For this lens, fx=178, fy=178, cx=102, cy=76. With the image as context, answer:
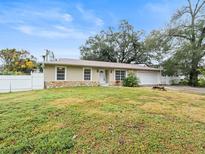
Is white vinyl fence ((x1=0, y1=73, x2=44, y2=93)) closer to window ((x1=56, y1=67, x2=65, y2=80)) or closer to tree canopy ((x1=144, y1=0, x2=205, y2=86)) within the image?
window ((x1=56, y1=67, x2=65, y2=80))

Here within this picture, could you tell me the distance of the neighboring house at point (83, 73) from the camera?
17031 millimetres

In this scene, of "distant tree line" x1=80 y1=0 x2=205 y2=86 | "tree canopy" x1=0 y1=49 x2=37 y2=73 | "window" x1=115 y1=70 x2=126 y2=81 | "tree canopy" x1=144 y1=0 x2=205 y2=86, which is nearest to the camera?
"window" x1=115 y1=70 x2=126 y2=81

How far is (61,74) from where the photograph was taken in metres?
17.6

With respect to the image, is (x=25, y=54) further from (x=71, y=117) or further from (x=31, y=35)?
(x=71, y=117)

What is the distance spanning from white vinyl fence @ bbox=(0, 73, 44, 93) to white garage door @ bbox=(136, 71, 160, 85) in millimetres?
12670

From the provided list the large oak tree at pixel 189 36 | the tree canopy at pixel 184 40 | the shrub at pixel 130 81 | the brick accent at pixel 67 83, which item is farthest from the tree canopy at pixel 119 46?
the brick accent at pixel 67 83

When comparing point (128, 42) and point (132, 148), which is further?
point (128, 42)

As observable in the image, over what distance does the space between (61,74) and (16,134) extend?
1316 cm

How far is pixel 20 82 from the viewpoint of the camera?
14.6 metres

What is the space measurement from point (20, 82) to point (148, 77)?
1641 centimetres

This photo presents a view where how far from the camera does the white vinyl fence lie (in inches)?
544

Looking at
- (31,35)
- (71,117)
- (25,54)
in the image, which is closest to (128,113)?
(71,117)

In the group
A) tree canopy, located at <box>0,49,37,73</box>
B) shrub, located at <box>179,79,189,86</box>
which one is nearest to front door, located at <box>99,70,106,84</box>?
tree canopy, located at <box>0,49,37,73</box>

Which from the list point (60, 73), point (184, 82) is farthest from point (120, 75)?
point (184, 82)
